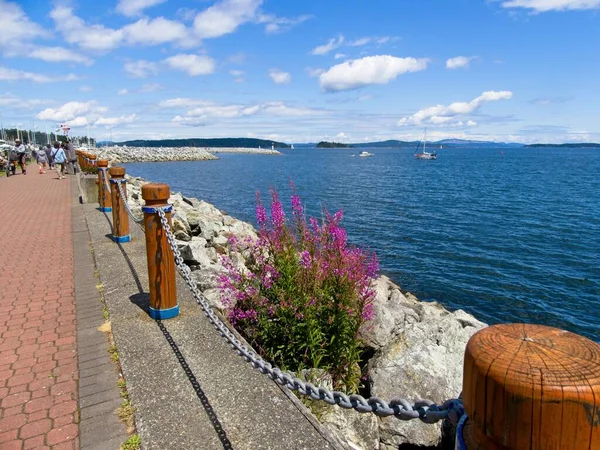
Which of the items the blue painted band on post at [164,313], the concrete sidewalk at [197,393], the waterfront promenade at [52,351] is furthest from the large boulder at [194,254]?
the blue painted band on post at [164,313]

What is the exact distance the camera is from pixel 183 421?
124 inches

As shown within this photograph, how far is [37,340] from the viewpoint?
4625mm

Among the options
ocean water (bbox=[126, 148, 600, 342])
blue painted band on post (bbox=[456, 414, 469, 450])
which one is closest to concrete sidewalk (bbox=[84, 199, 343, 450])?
blue painted band on post (bbox=[456, 414, 469, 450])

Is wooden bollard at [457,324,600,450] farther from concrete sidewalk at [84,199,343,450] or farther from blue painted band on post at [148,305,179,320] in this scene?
blue painted band on post at [148,305,179,320]

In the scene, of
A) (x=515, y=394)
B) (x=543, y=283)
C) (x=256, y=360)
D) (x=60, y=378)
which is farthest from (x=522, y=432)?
(x=543, y=283)

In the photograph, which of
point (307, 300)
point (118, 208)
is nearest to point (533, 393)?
point (307, 300)

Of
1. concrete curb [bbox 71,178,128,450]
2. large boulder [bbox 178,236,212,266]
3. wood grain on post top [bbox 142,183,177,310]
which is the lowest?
concrete curb [bbox 71,178,128,450]

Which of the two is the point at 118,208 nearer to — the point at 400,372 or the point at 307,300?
the point at 307,300

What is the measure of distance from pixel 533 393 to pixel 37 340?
16.3 feet

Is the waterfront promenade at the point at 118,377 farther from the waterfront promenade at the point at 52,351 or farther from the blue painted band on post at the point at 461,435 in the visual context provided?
the blue painted band on post at the point at 461,435

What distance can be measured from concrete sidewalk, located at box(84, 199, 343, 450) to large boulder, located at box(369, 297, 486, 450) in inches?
55.5

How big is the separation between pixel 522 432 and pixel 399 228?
2234 centimetres

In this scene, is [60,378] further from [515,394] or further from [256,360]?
[515,394]

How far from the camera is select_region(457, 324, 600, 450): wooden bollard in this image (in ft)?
3.36
